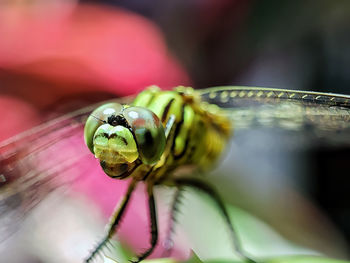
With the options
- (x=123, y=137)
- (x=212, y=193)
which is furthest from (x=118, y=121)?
(x=212, y=193)

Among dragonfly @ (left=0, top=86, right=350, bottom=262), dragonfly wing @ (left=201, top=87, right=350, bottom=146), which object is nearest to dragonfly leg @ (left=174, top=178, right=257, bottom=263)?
dragonfly @ (left=0, top=86, right=350, bottom=262)

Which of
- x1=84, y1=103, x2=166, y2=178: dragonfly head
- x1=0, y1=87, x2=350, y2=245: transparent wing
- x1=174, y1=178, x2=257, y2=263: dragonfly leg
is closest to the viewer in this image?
x1=84, y1=103, x2=166, y2=178: dragonfly head

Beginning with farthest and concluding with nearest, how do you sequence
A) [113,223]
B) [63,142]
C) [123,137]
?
1. [63,142]
2. [113,223]
3. [123,137]

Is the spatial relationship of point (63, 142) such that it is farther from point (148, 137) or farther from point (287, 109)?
point (287, 109)

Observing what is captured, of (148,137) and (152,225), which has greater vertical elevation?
(148,137)

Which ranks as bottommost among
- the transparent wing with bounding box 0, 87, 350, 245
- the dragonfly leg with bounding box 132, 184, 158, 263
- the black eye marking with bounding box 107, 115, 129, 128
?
the dragonfly leg with bounding box 132, 184, 158, 263

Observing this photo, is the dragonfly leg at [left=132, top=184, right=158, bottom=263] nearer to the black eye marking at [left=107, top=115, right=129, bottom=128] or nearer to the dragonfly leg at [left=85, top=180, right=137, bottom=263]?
the dragonfly leg at [left=85, top=180, right=137, bottom=263]

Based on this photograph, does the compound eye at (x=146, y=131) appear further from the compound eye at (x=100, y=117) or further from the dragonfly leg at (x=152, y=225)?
the dragonfly leg at (x=152, y=225)
